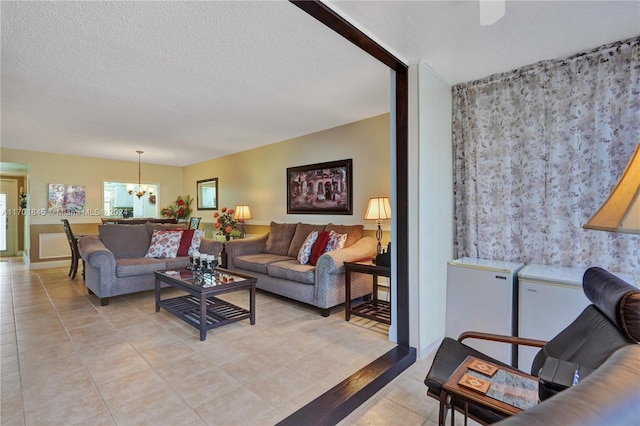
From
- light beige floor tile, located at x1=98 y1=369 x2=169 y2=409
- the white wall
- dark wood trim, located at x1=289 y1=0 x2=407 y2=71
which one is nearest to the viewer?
dark wood trim, located at x1=289 y1=0 x2=407 y2=71

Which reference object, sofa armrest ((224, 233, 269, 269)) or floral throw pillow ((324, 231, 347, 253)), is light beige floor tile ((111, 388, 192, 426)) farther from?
sofa armrest ((224, 233, 269, 269))

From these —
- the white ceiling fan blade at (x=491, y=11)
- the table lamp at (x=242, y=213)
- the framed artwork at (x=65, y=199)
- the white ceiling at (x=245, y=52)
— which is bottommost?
the table lamp at (x=242, y=213)

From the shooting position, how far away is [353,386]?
202 centimetres

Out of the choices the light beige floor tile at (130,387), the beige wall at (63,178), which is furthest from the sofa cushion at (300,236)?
the beige wall at (63,178)

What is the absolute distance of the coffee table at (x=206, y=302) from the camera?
286 cm

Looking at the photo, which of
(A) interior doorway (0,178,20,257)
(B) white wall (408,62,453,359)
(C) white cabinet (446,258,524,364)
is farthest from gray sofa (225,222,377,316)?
(A) interior doorway (0,178,20,257)

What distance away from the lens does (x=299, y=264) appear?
12.6ft

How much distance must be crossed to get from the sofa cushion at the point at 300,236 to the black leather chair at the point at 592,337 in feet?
9.15

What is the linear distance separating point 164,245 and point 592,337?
476 cm

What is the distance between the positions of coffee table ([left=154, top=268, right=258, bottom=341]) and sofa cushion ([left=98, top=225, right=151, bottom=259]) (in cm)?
128

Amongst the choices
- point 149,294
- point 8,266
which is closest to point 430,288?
point 149,294

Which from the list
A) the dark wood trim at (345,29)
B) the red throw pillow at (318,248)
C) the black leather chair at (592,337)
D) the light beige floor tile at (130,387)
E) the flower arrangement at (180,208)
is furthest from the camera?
the flower arrangement at (180,208)

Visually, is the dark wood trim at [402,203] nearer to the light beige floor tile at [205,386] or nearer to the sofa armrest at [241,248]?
the light beige floor tile at [205,386]

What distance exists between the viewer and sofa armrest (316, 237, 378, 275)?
3.30 metres
